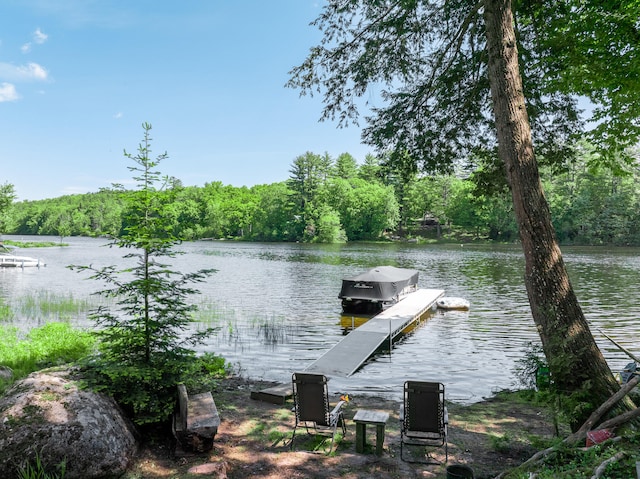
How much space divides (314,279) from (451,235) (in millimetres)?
62353

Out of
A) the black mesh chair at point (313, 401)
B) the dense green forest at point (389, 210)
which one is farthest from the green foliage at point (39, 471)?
the dense green forest at point (389, 210)

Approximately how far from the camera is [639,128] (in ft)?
34.7

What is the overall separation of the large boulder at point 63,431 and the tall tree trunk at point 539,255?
558 cm

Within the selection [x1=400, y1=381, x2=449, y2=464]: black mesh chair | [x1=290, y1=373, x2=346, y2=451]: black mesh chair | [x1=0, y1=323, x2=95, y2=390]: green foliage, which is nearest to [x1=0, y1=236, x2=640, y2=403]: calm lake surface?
[x1=0, y1=323, x2=95, y2=390]: green foliage

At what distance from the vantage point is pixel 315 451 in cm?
601

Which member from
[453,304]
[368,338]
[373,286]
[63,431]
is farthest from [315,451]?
[453,304]

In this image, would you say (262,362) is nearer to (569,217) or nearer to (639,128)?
(639,128)

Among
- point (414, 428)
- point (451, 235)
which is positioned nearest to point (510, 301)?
point (414, 428)

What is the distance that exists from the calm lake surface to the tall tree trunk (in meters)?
4.59

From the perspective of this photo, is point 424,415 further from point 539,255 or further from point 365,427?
point 539,255

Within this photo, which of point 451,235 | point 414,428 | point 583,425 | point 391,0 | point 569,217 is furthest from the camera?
point 451,235

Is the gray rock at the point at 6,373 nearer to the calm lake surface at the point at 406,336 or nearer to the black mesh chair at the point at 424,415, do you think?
the calm lake surface at the point at 406,336

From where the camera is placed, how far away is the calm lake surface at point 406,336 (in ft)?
39.5

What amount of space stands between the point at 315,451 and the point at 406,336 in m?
11.3
